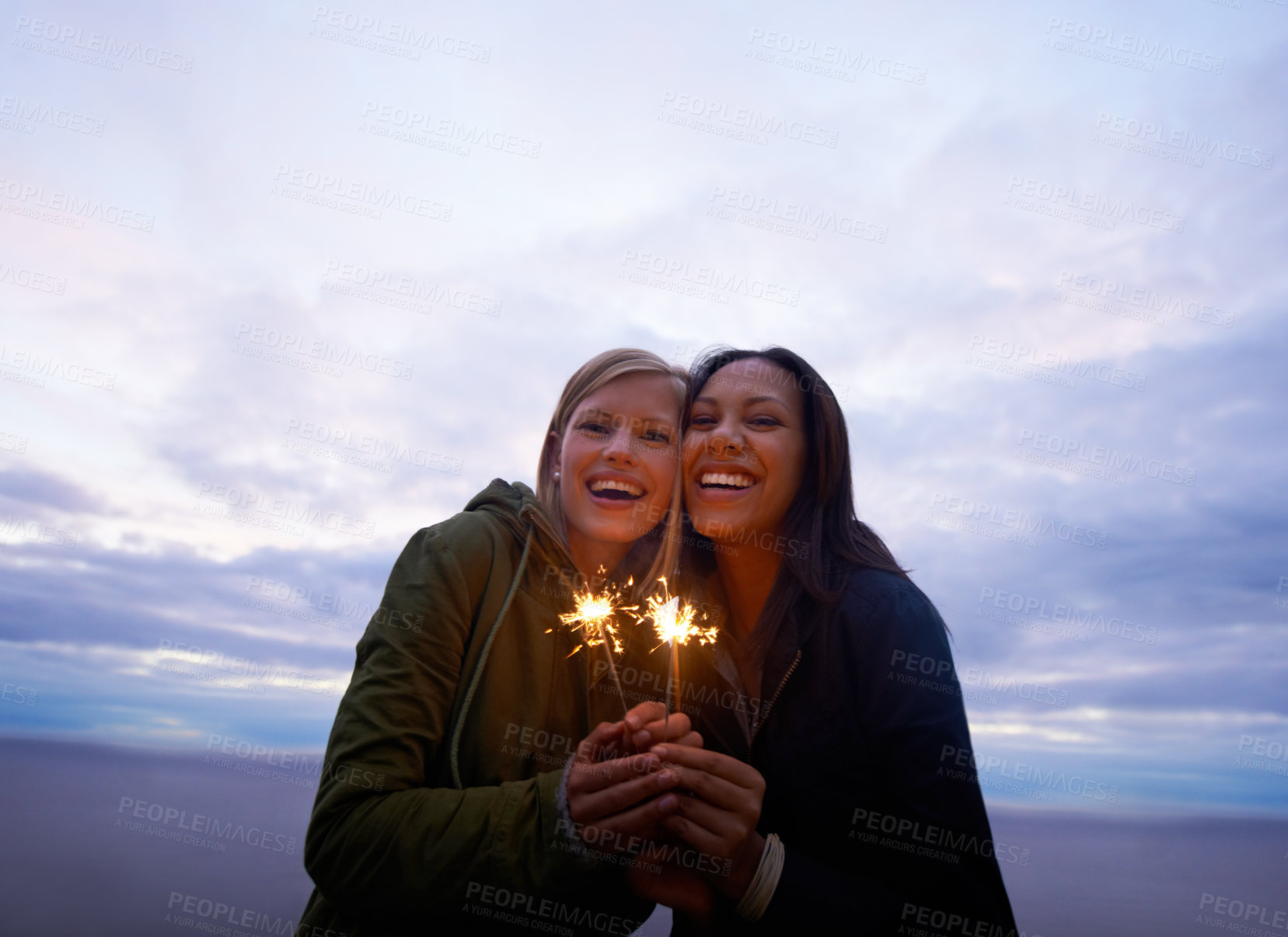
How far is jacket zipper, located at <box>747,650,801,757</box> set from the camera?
440 centimetres

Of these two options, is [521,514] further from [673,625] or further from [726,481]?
[726,481]

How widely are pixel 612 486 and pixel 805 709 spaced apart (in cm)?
166

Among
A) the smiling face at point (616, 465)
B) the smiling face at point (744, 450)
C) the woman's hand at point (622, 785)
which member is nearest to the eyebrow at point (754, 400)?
the smiling face at point (744, 450)

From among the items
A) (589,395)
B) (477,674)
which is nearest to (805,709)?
(477,674)

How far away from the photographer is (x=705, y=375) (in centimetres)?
517

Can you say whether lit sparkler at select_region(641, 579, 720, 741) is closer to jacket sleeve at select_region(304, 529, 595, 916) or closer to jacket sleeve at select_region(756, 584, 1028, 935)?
jacket sleeve at select_region(304, 529, 595, 916)

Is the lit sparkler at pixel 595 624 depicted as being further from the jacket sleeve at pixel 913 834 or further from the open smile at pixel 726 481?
the jacket sleeve at pixel 913 834

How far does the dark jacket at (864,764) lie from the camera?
12.3ft

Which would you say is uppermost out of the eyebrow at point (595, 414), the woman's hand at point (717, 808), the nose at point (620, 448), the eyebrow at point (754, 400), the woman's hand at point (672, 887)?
the eyebrow at point (754, 400)

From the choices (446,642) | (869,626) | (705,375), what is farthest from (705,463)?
(446,642)

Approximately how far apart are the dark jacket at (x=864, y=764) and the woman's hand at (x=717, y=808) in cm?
27
